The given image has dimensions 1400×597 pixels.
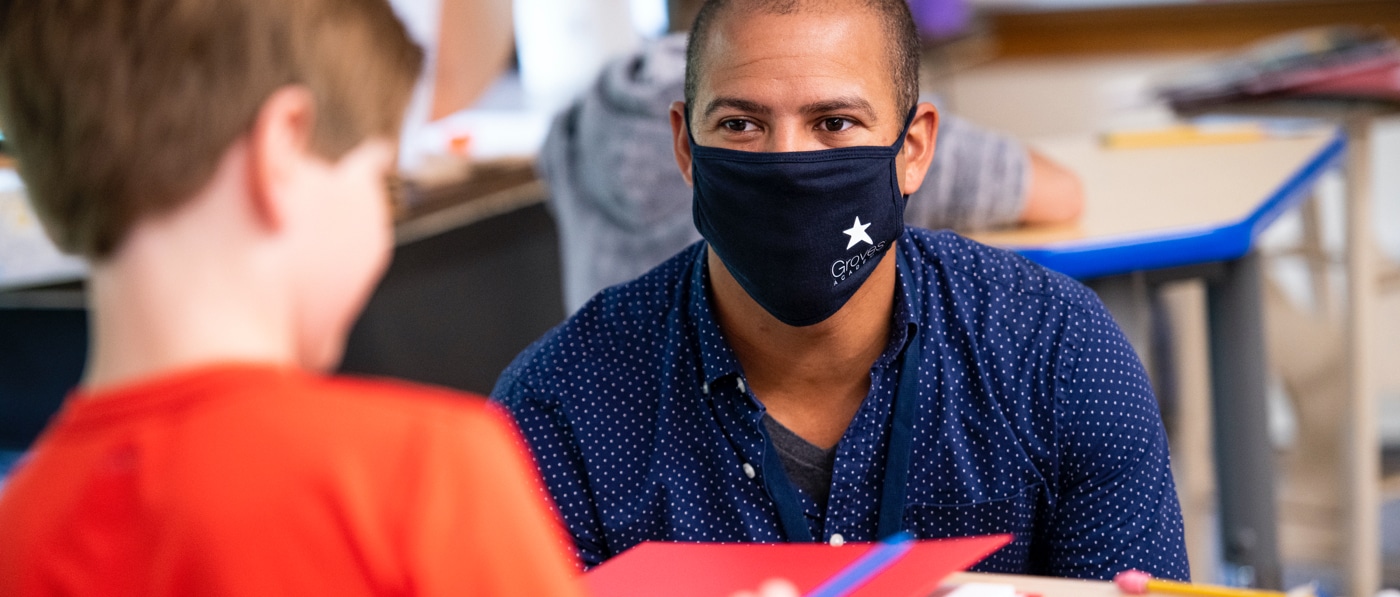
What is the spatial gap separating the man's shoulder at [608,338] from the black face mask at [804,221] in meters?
0.11

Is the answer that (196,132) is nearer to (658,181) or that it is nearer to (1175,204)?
(658,181)

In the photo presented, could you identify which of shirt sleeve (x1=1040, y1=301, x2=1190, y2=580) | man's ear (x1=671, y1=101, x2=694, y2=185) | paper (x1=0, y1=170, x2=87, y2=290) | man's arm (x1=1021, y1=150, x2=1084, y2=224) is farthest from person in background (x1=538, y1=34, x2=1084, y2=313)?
paper (x1=0, y1=170, x2=87, y2=290)

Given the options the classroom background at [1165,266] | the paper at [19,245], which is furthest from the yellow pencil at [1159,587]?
the paper at [19,245]

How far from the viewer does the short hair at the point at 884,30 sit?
1227 mm

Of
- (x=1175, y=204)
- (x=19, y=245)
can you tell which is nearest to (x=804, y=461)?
(x=1175, y=204)

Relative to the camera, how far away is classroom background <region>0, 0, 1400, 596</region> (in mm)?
1955

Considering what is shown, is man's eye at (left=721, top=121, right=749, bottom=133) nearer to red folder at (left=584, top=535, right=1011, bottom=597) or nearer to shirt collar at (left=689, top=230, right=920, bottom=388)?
shirt collar at (left=689, top=230, right=920, bottom=388)

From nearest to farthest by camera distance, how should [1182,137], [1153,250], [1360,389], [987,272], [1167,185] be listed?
[987,272] → [1153,250] → [1167,185] → [1360,389] → [1182,137]

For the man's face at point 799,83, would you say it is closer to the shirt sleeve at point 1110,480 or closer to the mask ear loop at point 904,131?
the mask ear loop at point 904,131

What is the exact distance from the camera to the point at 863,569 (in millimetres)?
799

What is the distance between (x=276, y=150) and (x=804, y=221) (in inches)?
27.7

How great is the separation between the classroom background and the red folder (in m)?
0.62

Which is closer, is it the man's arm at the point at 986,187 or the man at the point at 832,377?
the man at the point at 832,377

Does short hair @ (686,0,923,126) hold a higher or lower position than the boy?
higher
